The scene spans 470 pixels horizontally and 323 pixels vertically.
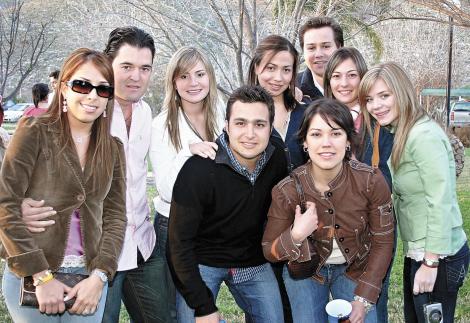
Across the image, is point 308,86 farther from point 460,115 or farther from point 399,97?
point 460,115

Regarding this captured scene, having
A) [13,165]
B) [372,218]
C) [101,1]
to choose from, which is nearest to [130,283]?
[13,165]

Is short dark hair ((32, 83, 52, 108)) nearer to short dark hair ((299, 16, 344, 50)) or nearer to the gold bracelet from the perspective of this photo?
short dark hair ((299, 16, 344, 50))

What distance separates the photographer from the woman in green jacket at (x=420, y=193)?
3.12 metres

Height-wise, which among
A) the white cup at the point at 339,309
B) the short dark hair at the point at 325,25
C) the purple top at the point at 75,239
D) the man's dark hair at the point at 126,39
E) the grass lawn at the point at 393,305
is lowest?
the grass lawn at the point at 393,305

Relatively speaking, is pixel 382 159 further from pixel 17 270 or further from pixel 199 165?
pixel 17 270

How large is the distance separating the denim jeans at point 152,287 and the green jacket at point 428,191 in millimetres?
1483

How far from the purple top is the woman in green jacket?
180cm

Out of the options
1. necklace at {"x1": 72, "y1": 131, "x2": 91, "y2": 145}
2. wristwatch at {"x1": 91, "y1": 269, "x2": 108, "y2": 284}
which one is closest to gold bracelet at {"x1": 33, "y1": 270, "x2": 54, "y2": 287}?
wristwatch at {"x1": 91, "y1": 269, "x2": 108, "y2": 284}

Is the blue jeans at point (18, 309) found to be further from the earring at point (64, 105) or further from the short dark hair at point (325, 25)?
the short dark hair at point (325, 25)

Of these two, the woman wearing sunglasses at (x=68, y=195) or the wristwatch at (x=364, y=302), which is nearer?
the woman wearing sunglasses at (x=68, y=195)

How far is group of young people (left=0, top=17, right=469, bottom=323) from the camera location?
274 centimetres

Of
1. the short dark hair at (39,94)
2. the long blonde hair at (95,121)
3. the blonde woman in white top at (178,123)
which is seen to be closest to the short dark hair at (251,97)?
the blonde woman in white top at (178,123)

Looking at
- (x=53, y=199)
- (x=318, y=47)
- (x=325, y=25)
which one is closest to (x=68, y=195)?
(x=53, y=199)

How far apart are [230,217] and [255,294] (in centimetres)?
50
